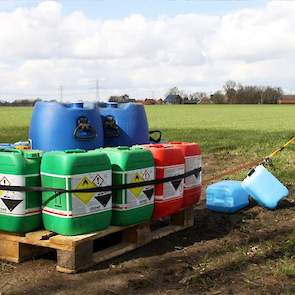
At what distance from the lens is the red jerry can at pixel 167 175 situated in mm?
4625

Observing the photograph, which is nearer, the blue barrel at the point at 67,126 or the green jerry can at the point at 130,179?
the green jerry can at the point at 130,179

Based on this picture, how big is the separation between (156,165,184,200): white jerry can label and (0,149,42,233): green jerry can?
113cm

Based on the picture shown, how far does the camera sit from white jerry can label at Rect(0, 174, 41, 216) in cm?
403

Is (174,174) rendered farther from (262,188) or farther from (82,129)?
A: (262,188)

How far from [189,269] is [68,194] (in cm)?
109

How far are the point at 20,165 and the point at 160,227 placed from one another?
1835 millimetres

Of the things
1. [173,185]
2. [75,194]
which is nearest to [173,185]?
[173,185]

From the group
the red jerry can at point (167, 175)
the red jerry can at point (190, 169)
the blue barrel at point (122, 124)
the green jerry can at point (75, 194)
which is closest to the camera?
the green jerry can at point (75, 194)

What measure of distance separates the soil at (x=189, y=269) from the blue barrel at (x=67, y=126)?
1.10m

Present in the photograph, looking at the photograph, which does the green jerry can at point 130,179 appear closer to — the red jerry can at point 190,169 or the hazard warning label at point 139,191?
the hazard warning label at point 139,191

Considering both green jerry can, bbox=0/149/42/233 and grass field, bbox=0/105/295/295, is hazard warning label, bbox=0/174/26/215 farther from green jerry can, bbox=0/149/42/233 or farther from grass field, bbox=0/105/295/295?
grass field, bbox=0/105/295/295

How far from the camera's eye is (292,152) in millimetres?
10609

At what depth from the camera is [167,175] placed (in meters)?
4.69

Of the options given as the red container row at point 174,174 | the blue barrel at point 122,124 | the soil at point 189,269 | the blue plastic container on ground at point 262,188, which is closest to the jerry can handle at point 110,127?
the blue barrel at point 122,124
